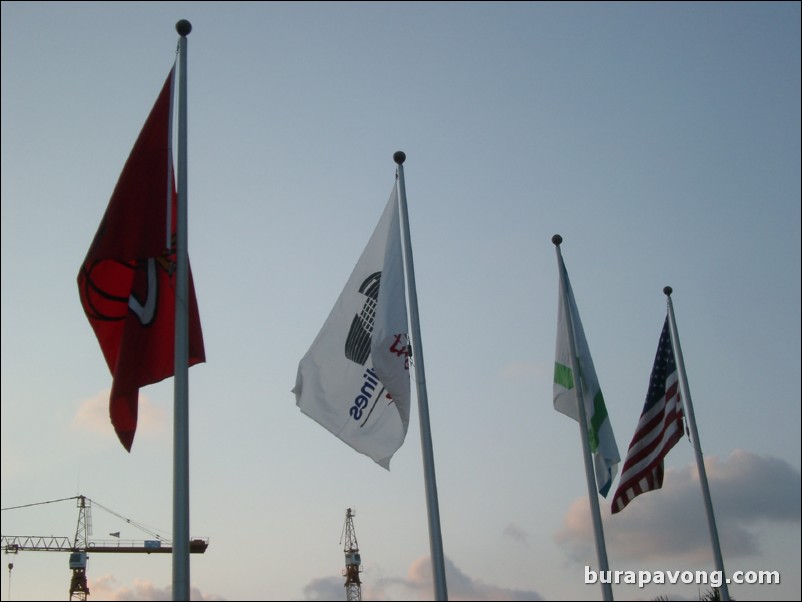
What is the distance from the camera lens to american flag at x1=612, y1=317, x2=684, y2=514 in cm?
2486

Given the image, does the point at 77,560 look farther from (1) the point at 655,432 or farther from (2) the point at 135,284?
(2) the point at 135,284

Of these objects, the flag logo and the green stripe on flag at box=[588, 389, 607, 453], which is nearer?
the flag logo

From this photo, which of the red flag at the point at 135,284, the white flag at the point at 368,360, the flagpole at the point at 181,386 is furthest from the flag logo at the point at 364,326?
the flagpole at the point at 181,386

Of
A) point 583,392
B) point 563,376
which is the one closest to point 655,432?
point 583,392

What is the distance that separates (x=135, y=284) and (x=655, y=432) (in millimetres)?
14880

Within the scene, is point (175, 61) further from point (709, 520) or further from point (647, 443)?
point (709, 520)

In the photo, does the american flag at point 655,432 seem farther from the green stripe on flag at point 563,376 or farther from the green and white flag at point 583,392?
the green stripe on flag at point 563,376

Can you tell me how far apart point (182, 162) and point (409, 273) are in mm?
5346

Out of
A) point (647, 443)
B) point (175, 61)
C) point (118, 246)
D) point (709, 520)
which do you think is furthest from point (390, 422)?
point (709, 520)

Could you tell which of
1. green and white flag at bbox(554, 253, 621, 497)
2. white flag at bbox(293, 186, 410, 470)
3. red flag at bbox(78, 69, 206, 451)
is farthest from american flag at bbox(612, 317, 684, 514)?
red flag at bbox(78, 69, 206, 451)

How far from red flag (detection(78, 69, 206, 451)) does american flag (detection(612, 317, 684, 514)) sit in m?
12.9

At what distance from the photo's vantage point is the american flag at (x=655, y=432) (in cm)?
2486

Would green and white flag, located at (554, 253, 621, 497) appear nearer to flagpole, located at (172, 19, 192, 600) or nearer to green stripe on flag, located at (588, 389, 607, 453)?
green stripe on flag, located at (588, 389, 607, 453)

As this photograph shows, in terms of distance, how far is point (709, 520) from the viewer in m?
27.3
